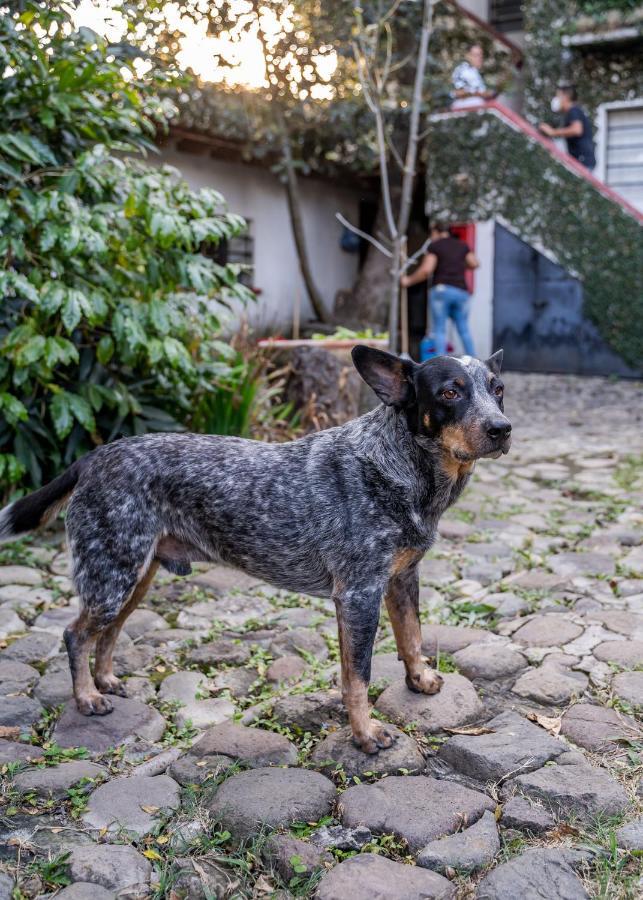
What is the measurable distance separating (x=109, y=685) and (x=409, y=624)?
1293mm

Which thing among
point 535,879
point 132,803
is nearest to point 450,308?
point 132,803

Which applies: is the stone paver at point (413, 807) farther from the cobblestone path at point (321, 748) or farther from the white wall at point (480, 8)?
the white wall at point (480, 8)

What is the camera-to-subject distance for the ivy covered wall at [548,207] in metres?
13.3

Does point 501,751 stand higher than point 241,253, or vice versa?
point 241,253

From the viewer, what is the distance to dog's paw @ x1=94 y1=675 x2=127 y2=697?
3730 mm

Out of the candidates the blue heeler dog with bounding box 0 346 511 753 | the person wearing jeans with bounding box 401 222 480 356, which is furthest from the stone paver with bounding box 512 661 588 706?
the person wearing jeans with bounding box 401 222 480 356

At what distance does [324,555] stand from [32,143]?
3.38m

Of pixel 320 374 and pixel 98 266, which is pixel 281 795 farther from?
pixel 320 374

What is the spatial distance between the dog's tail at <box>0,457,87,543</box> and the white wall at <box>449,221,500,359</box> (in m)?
11.5

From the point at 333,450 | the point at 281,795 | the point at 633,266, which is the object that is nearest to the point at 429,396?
the point at 333,450

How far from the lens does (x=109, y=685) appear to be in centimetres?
374

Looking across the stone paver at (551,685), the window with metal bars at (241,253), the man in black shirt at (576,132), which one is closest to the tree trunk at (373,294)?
the window with metal bars at (241,253)

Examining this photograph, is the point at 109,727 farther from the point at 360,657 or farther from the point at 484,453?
the point at 484,453

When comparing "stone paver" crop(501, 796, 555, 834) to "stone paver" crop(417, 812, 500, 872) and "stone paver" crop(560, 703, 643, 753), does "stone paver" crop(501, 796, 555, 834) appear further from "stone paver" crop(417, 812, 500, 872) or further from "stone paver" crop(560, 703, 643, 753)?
"stone paver" crop(560, 703, 643, 753)
